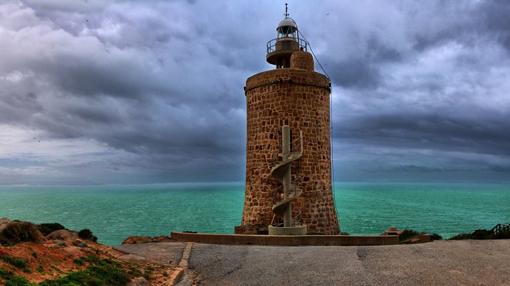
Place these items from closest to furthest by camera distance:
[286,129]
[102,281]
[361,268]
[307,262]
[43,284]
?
[43,284]
[102,281]
[361,268]
[307,262]
[286,129]

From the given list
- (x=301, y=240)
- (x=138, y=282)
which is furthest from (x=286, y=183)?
(x=138, y=282)

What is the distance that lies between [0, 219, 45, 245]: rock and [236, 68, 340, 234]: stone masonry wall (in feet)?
32.1

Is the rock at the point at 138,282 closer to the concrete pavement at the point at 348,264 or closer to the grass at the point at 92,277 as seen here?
the grass at the point at 92,277

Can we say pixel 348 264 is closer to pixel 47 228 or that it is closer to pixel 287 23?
pixel 47 228

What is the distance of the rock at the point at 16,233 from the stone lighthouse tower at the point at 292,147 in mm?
9714

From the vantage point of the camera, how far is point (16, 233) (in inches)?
369

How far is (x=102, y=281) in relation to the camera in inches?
323

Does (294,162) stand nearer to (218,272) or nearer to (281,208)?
(281,208)

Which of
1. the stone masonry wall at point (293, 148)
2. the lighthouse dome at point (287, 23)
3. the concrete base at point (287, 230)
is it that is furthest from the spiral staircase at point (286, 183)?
the lighthouse dome at point (287, 23)

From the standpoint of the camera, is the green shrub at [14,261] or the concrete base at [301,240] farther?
the concrete base at [301,240]

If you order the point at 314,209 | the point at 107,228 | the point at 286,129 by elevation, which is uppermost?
the point at 286,129

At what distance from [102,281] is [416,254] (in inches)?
331

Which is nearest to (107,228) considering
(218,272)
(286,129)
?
(286,129)

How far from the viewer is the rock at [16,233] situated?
9.12m
